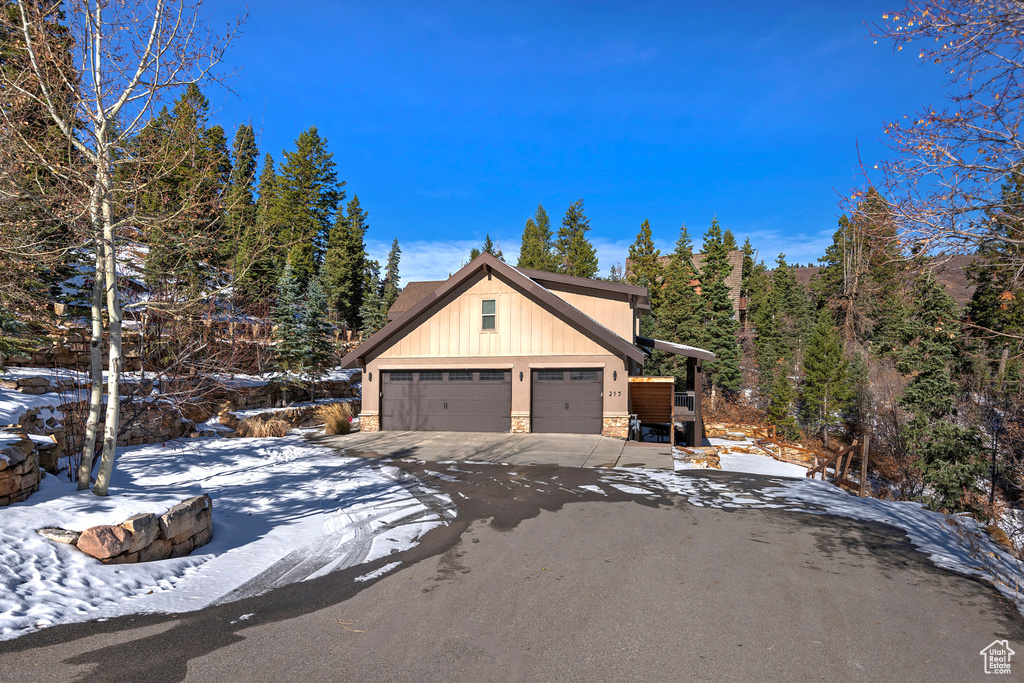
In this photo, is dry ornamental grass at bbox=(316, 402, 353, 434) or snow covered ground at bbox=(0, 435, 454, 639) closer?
snow covered ground at bbox=(0, 435, 454, 639)

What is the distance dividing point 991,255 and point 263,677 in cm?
783

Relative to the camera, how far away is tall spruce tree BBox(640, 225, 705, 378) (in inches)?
1291

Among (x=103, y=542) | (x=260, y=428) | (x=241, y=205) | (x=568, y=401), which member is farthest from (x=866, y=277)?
(x=260, y=428)

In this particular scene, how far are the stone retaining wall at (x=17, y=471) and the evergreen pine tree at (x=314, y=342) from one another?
16834 millimetres

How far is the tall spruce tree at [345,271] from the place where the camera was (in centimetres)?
3881

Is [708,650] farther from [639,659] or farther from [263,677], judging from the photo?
[263,677]

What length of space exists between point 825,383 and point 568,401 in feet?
60.3

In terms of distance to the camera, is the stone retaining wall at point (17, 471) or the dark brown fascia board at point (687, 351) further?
the dark brown fascia board at point (687, 351)

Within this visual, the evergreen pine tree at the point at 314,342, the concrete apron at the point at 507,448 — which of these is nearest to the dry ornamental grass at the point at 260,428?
the concrete apron at the point at 507,448

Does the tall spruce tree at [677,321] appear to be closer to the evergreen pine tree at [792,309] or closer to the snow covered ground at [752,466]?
the evergreen pine tree at [792,309]

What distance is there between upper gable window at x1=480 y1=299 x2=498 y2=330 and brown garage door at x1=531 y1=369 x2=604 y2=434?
240 cm

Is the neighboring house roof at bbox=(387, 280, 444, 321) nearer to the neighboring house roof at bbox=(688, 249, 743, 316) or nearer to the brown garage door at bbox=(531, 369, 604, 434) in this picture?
the brown garage door at bbox=(531, 369, 604, 434)

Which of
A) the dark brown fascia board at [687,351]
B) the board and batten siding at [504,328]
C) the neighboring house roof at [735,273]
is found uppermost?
the neighboring house roof at [735,273]

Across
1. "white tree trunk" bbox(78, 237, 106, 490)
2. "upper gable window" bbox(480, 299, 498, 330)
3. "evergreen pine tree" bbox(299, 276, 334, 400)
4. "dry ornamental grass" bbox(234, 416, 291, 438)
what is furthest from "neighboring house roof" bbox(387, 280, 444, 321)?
"white tree trunk" bbox(78, 237, 106, 490)
